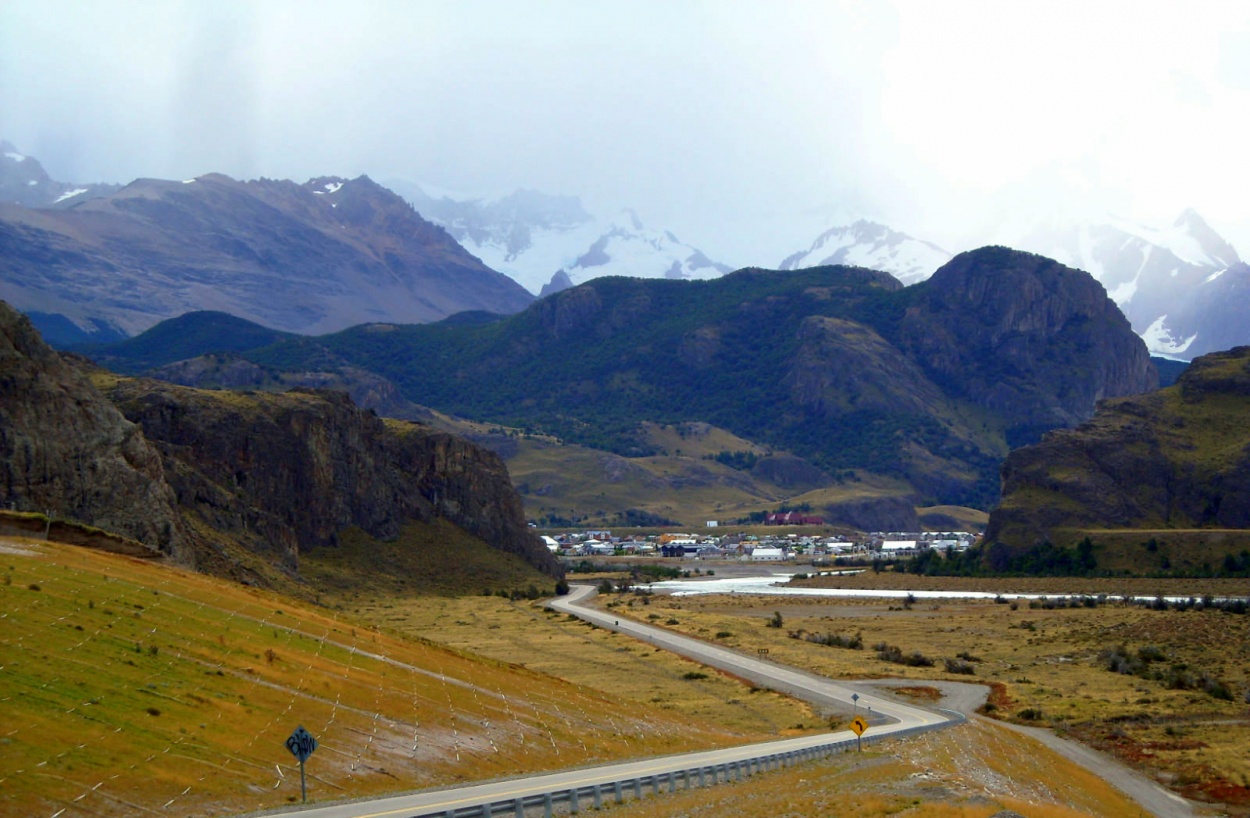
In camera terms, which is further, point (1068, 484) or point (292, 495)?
point (1068, 484)

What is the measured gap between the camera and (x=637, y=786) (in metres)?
32.6

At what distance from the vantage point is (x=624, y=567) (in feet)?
650

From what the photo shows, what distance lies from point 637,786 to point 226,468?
282ft

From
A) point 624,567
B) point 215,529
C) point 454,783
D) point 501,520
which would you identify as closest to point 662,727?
point 454,783

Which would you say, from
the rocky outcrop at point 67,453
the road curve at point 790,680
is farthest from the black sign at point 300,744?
the rocky outcrop at point 67,453

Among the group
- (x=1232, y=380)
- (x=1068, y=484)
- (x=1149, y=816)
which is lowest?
(x=1149, y=816)

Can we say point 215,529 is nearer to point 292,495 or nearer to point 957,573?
point 292,495

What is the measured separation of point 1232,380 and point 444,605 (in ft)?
403

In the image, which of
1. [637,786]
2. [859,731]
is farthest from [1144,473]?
[637,786]

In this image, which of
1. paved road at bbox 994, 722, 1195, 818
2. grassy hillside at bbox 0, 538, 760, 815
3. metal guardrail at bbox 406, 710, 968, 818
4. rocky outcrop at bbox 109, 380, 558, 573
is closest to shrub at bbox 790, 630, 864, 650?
paved road at bbox 994, 722, 1195, 818

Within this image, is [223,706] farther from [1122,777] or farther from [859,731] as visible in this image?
[1122,777]

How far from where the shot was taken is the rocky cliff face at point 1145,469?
16150 centimetres

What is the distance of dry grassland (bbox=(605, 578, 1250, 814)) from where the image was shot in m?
53.0

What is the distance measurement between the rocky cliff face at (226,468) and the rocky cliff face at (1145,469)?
65.6 m
